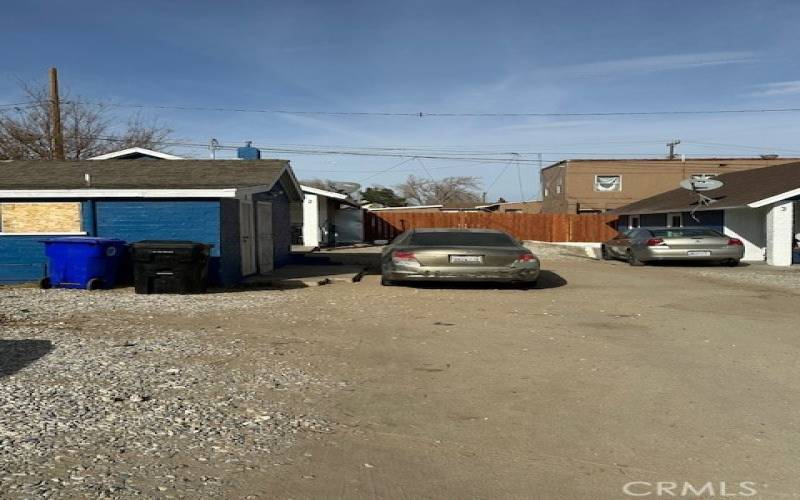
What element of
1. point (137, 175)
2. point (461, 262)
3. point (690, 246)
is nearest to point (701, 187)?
point (690, 246)

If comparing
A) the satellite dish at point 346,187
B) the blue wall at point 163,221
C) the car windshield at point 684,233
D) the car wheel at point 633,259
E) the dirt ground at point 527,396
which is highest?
the satellite dish at point 346,187

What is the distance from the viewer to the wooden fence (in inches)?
1362

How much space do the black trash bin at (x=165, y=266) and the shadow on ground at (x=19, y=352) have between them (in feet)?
13.2

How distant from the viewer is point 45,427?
3734mm

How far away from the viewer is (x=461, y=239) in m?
11.4

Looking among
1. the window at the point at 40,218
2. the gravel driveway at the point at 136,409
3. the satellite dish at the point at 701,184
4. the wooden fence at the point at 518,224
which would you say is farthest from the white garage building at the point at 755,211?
the window at the point at 40,218

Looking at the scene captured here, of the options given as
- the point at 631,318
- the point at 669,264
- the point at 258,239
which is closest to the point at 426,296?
the point at 631,318

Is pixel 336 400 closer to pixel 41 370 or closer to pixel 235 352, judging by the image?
pixel 235 352

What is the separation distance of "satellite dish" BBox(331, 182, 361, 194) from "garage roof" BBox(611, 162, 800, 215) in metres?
16.5

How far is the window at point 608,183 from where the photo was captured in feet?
130

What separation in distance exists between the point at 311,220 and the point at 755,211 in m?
17.8

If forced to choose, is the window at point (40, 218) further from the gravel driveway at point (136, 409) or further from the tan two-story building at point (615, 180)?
the tan two-story building at point (615, 180)

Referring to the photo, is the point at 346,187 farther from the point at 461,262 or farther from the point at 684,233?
the point at 461,262

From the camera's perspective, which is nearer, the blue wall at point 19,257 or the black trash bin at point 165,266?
the black trash bin at point 165,266
